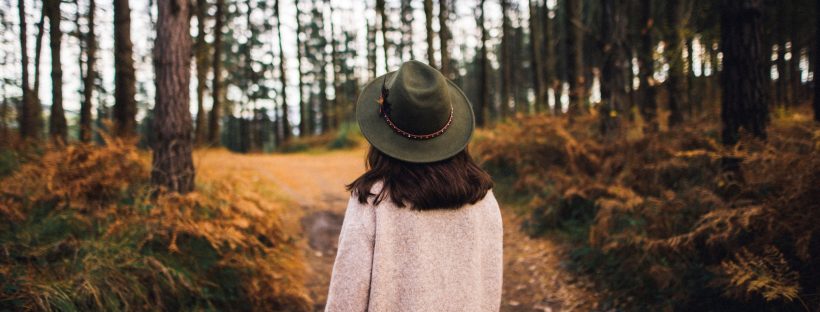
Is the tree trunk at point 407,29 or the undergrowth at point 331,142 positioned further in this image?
the tree trunk at point 407,29

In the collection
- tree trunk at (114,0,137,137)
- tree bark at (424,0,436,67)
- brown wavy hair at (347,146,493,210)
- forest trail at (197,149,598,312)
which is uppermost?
tree bark at (424,0,436,67)

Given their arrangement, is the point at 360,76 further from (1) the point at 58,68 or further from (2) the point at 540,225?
(2) the point at 540,225

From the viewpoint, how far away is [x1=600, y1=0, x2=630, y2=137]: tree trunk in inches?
303

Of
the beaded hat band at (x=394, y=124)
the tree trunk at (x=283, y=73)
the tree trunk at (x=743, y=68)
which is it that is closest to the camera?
the beaded hat band at (x=394, y=124)

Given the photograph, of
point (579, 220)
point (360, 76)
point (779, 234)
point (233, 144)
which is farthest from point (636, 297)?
point (233, 144)

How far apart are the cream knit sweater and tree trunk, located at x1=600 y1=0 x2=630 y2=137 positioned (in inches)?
256

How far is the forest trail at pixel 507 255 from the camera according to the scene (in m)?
5.06

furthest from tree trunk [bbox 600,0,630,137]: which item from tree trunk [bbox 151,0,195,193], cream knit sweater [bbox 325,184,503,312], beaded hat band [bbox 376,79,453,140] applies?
beaded hat band [bbox 376,79,453,140]

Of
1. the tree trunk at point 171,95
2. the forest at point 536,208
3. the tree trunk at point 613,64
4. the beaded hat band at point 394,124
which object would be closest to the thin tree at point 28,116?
the forest at point 536,208

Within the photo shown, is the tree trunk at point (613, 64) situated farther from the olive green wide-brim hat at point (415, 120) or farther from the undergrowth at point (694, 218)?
the olive green wide-brim hat at point (415, 120)

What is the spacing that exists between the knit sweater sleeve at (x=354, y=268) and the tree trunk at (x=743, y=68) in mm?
4542

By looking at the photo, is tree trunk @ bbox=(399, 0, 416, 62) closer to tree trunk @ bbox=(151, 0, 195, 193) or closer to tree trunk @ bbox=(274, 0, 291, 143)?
tree trunk @ bbox=(274, 0, 291, 143)

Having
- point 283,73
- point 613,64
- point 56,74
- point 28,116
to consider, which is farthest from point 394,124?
point 283,73

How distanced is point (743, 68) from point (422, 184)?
4403 millimetres
